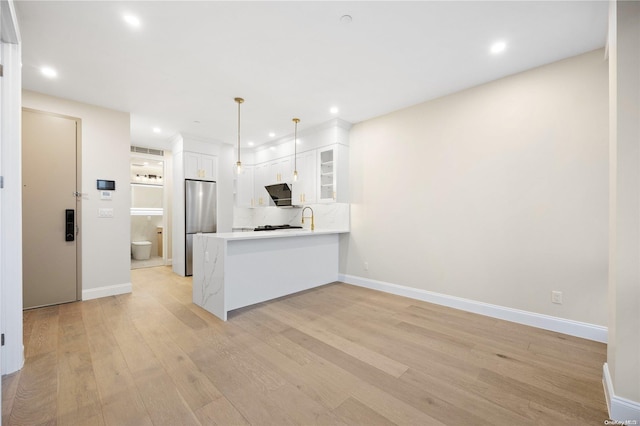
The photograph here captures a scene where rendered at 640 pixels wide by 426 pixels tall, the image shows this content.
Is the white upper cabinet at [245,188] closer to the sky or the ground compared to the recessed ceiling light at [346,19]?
closer to the ground

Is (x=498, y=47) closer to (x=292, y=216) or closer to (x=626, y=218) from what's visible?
(x=626, y=218)

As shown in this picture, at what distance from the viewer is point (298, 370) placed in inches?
80.0

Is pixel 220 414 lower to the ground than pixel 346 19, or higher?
lower

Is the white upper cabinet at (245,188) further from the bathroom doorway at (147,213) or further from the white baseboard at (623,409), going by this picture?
the white baseboard at (623,409)

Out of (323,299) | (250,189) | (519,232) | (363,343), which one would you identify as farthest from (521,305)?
(250,189)

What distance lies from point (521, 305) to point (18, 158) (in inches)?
190

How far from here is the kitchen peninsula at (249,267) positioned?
123 inches

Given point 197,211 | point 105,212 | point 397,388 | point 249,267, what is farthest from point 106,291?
point 397,388

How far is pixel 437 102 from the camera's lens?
363cm

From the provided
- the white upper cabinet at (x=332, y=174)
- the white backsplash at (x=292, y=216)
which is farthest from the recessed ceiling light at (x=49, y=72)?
the white backsplash at (x=292, y=216)

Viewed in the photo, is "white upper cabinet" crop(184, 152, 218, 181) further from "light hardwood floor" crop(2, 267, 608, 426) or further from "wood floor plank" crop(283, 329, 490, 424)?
"wood floor plank" crop(283, 329, 490, 424)

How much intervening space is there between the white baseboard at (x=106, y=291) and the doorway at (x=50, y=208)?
107mm

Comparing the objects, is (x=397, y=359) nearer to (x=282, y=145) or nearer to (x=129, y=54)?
(x=129, y=54)

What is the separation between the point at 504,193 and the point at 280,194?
406cm
